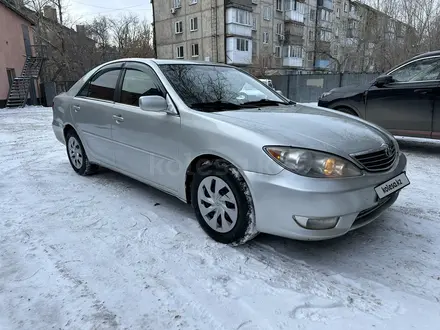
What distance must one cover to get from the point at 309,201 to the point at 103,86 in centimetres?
307

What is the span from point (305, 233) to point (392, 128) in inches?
182

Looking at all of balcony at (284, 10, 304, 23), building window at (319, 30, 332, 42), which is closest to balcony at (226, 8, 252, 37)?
balcony at (284, 10, 304, 23)

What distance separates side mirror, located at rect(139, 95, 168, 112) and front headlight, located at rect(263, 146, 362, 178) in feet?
3.99

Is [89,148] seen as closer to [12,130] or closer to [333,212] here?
[333,212]

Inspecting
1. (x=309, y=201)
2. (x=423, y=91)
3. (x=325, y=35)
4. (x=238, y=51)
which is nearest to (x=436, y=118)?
(x=423, y=91)

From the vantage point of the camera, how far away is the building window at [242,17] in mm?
31938

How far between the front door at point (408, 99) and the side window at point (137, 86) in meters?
4.50

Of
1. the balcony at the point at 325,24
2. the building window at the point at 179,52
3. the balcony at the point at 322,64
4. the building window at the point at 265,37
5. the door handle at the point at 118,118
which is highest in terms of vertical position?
the balcony at the point at 325,24

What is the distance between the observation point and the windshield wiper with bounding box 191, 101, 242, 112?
9.96 feet

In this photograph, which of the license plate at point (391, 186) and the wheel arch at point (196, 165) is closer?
the license plate at point (391, 186)

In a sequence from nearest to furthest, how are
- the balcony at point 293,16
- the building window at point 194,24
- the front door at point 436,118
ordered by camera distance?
the front door at point 436,118 → the building window at point 194,24 → the balcony at point 293,16

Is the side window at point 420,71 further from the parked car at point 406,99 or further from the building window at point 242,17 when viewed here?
the building window at point 242,17

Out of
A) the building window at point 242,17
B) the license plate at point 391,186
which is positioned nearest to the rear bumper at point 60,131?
the license plate at point 391,186

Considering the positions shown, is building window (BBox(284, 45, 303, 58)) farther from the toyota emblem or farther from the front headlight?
the front headlight
